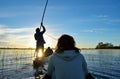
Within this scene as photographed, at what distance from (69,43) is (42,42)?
14259 millimetres

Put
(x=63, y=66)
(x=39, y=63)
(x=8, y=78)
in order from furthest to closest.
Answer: (x=39, y=63), (x=8, y=78), (x=63, y=66)

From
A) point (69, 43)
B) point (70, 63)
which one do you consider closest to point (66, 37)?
point (69, 43)

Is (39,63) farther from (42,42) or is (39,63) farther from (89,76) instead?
(89,76)

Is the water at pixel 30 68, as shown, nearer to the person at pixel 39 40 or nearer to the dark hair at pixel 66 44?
the person at pixel 39 40

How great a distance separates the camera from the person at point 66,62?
19.0 ft

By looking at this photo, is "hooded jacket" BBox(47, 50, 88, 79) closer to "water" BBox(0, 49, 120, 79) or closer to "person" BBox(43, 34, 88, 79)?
"person" BBox(43, 34, 88, 79)

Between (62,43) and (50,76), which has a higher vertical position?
(62,43)

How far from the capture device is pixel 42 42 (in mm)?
20156

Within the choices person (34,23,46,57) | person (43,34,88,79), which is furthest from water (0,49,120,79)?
person (43,34,88,79)

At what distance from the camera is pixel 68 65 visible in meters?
5.82

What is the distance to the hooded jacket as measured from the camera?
5.79 meters

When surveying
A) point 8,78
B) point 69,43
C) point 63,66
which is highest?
point 69,43

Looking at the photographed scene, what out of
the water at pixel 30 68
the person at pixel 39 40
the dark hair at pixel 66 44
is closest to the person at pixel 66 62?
the dark hair at pixel 66 44

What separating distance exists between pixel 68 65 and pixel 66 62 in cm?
7
